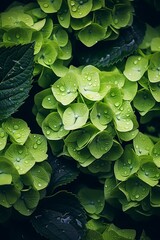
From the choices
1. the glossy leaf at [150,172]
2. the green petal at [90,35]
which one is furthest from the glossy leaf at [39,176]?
the green petal at [90,35]

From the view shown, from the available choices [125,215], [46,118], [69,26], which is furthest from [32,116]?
[125,215]

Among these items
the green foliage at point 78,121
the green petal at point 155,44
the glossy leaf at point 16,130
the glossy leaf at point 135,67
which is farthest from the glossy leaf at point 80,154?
the green petal at point 155,44

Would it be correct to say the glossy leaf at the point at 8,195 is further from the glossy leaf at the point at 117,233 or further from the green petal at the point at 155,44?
the green petal at the point at 155,44

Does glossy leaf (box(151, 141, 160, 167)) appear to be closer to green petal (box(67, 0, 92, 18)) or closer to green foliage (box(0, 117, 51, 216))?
green foliage (box(0, 117, 51, 216))

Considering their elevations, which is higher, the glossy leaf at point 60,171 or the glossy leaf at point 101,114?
the glossy leaf at point 101,114

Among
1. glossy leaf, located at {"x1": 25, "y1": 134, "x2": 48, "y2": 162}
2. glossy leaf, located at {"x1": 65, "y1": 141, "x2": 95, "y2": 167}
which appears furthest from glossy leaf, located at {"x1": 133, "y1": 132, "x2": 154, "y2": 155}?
→ glossy leaf, located at {"x1": 25, "y1": 134, "x2": 48, "y2": 162}

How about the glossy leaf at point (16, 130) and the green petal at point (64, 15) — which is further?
the green petal at point (64, 15)

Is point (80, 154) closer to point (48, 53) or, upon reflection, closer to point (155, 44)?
point (48, 53)

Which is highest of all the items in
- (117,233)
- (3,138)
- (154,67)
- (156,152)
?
(3,138)

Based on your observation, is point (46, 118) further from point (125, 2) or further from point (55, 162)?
point (125, 2)

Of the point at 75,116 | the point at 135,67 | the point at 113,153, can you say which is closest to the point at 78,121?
the point at 75,116

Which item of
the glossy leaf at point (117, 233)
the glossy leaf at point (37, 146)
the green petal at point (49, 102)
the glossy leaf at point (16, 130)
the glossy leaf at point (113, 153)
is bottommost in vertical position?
the glossy leaf at point (117, 233)
